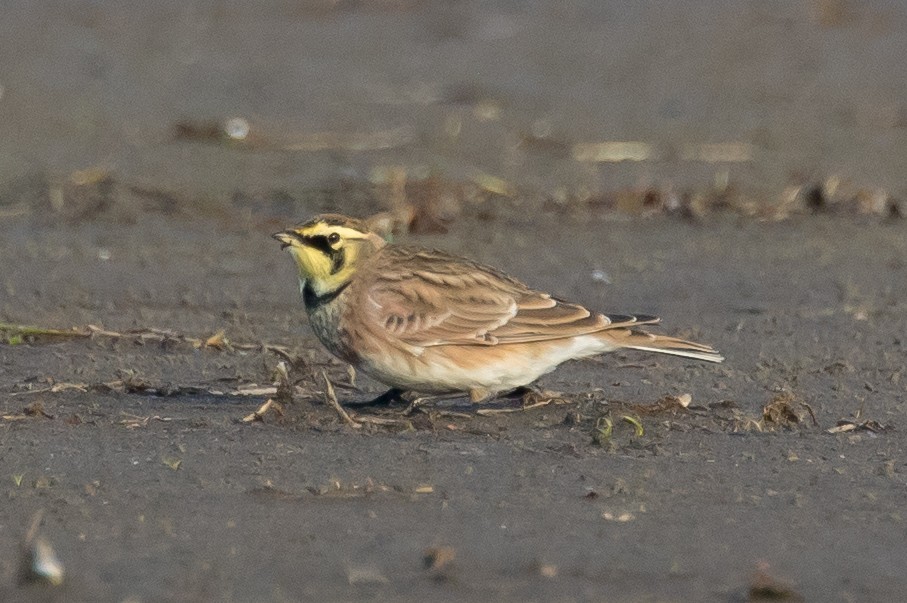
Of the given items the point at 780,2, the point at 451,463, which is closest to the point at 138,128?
the point at 780,2

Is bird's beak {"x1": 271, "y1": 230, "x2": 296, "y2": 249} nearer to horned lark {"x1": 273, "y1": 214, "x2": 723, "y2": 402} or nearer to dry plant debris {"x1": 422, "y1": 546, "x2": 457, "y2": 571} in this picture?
horned lark {"x1": 273, "y1": 214, "x2": 723, "y2": 402}

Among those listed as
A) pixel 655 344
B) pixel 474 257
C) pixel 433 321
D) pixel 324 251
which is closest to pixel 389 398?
pixel 433 321

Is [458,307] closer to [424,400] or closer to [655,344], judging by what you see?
[424,400]

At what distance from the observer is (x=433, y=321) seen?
717 cm

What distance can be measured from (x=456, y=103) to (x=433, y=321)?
939 cm

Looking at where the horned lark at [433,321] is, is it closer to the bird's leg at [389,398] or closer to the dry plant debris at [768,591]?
the bird's leg at [389,398]

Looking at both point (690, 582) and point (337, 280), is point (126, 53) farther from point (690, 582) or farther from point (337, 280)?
point (690, 582)

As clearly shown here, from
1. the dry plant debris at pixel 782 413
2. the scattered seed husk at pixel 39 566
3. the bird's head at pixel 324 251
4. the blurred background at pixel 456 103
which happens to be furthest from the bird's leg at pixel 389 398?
the blurred background at pixel 456 103

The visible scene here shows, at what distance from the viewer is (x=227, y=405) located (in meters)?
7.40

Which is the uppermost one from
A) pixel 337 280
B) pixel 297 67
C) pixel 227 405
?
pixel 337 280

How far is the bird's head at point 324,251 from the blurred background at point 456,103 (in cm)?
458

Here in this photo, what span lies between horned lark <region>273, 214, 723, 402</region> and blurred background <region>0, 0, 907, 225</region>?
448cm

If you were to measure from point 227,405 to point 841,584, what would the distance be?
2.89 metres

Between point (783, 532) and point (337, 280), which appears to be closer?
point (783, 532)
